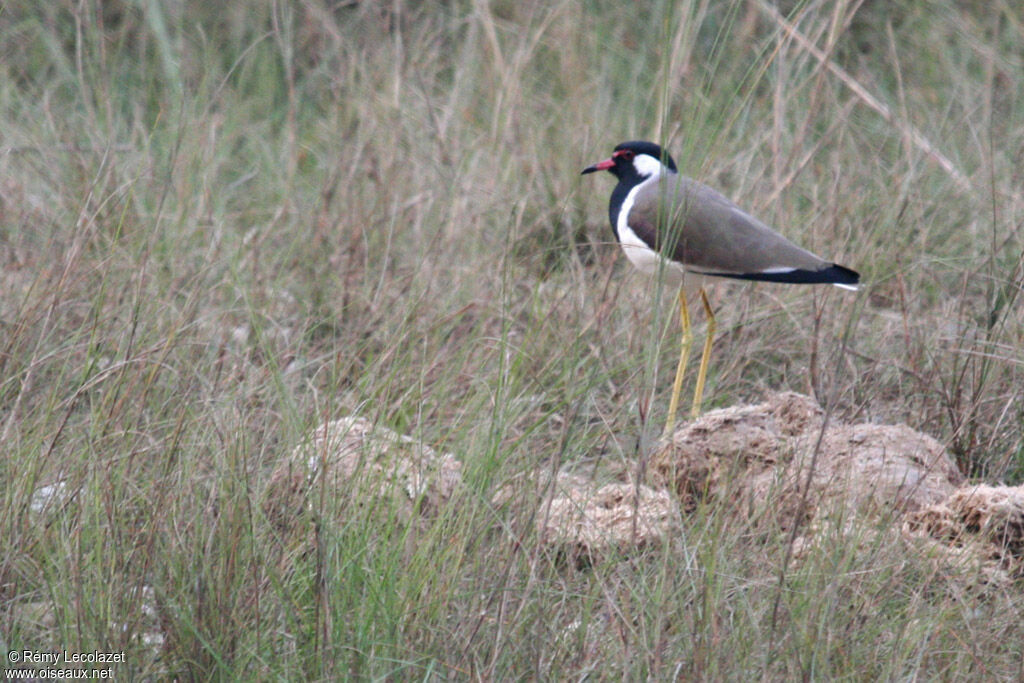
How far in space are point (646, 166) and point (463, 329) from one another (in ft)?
2.49

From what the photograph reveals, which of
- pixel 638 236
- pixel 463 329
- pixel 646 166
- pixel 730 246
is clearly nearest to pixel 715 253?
pixel 730 246

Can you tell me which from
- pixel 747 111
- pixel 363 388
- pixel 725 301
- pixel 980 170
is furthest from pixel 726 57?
pixel 363 388

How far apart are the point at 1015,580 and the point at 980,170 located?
89.3 inches

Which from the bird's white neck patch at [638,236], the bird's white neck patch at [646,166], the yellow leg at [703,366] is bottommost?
the yellow leg at [703,366]

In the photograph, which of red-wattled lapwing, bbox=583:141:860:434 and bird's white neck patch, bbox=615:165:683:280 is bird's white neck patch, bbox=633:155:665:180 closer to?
bird's white neck patch, bbox=615:165:683:280

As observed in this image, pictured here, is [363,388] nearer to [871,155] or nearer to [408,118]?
[408,118]

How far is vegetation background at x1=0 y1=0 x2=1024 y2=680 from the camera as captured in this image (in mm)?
1984

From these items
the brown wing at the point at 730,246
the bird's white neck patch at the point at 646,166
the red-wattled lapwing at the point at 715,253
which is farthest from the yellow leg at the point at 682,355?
the bird's white neck patch at the point at 646,166

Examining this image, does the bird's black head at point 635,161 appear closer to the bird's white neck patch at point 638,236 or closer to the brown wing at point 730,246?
the bird's white neck patch at point 638,236

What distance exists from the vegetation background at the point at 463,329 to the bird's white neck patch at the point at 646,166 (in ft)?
0.71

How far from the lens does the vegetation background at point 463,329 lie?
6.51 ft

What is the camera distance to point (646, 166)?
372cm

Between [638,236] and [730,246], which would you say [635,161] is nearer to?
[638,236]

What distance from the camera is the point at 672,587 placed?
2.06m
